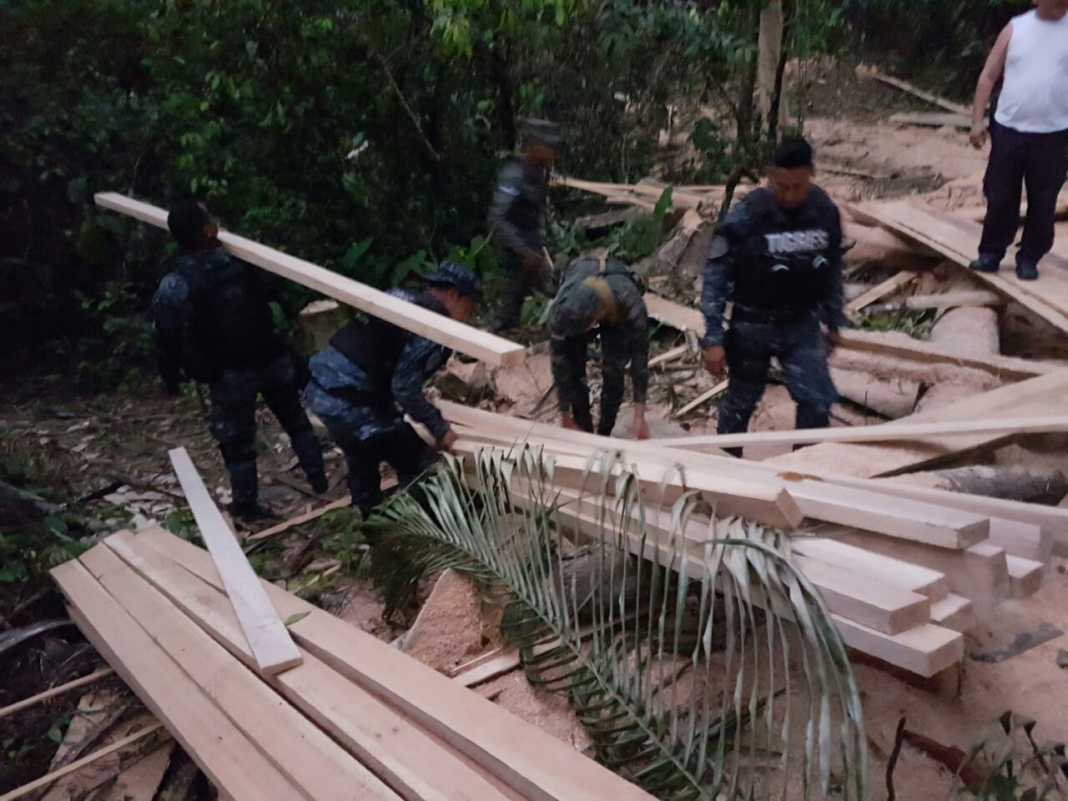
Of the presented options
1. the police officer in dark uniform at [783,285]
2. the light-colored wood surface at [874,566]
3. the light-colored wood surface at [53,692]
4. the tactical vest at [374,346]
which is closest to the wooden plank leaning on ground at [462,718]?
the light-colored wood surface at [874,566]

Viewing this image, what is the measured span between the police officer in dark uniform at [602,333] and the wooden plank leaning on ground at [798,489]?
2.04 feet

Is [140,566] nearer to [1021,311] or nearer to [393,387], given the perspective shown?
[393,387]

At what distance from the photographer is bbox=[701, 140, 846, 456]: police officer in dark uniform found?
405 cm

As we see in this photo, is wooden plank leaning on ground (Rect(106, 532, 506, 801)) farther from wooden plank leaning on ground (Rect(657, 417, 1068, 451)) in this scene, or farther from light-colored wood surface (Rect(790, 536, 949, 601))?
wooden plank leaning on ground (Rect(657, 417, 1068, 451))

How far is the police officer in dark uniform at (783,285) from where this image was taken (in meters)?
4.05

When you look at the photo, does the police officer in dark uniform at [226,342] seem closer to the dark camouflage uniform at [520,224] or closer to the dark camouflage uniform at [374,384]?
the dark camouflage uniform at [374,384]

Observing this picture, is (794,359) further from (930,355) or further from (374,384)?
(374,384)

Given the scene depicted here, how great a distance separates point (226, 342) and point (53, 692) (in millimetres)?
2015

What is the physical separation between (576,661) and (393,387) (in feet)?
5.93

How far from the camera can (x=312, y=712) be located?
2.84 metres

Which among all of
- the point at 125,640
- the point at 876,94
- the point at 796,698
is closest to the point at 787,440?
the point at 796,698

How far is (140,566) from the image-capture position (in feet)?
13.1

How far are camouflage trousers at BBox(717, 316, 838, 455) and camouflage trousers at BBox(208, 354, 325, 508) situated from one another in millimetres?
2656

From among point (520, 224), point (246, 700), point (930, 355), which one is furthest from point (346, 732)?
point (520, 224)
